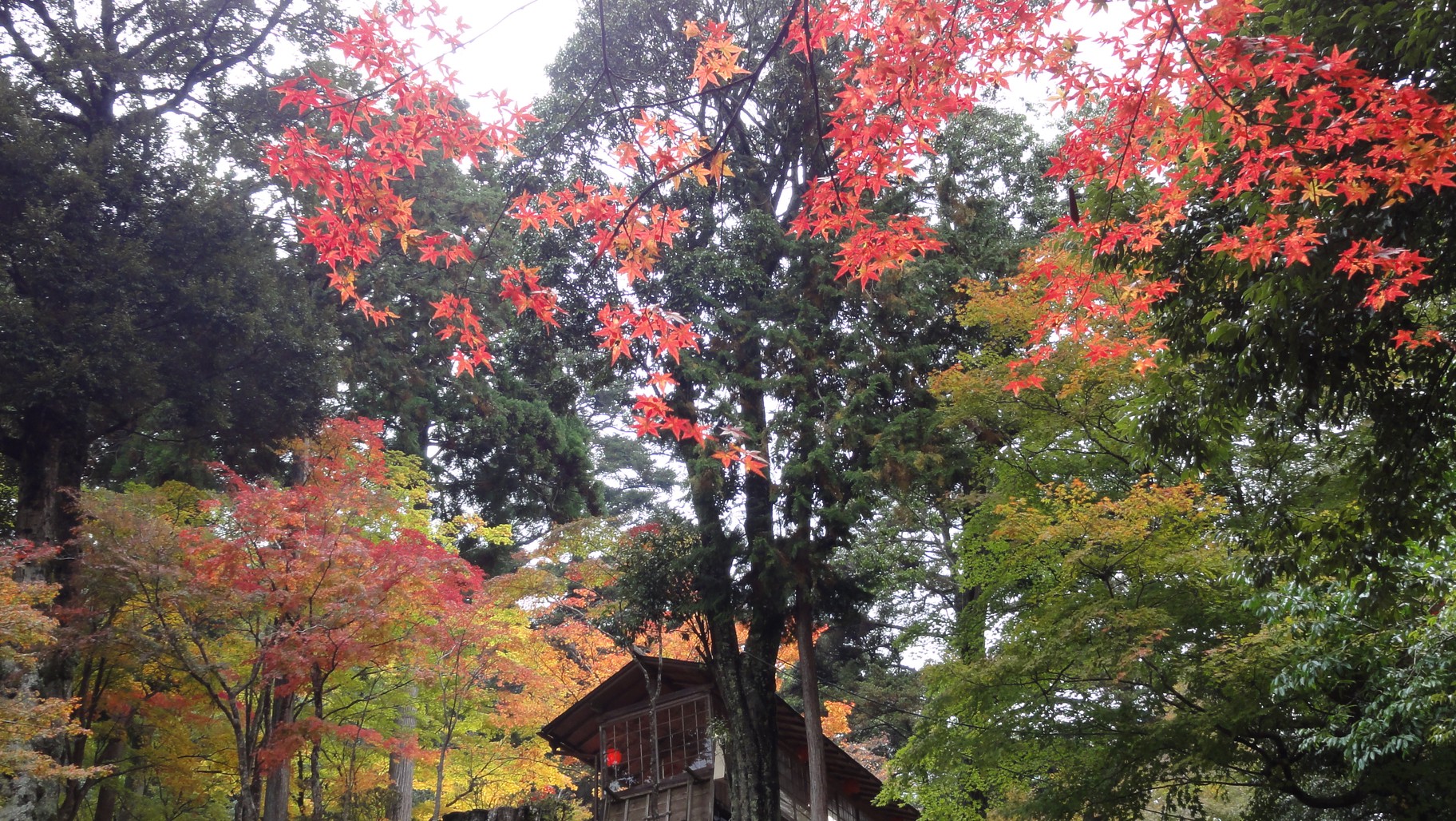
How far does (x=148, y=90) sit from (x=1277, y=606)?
14.0 m

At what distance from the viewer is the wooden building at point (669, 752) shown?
45.6 feet

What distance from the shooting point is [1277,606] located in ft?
22.9

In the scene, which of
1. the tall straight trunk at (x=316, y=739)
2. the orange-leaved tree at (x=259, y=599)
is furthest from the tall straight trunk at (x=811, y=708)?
the tall straight trunk at (x=316, y=739)

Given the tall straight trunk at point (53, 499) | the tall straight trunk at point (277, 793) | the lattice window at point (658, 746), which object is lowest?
the tall straight trunk at point (277, 793)

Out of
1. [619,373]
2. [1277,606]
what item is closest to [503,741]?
[619,373]

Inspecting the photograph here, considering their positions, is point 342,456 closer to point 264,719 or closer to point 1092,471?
point 264,719

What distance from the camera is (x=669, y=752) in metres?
14.5

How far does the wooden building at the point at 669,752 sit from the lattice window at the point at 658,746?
0.04 feet

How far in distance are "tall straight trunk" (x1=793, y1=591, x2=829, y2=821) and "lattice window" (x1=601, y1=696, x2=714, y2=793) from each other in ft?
6.41

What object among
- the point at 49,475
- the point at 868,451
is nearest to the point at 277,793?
the point at 49,475

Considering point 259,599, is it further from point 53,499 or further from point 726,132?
point 726,132

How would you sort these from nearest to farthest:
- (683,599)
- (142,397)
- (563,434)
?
(142,397) < (683,599) < (563,434)

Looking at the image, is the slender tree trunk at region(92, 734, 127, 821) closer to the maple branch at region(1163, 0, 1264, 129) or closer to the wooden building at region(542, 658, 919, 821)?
the wooden building at region(542, 658, 919, 821)

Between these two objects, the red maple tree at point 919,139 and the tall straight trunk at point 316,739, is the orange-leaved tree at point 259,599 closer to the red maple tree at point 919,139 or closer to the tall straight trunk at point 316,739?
the tall straight trunk at point 316,739
